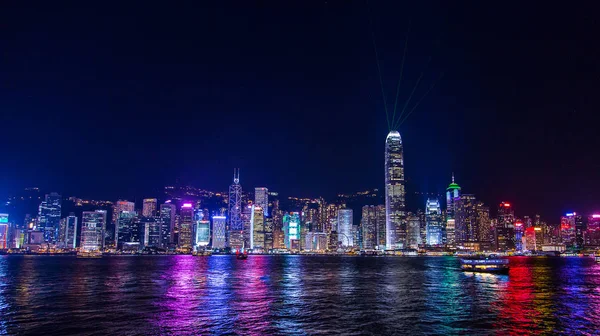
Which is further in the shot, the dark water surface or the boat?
the boat

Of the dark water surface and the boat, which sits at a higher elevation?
the dark water surface

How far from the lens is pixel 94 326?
123 feet

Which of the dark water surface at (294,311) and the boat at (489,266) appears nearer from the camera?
the dark water surface at (294,311)

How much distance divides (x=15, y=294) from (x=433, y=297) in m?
52.6

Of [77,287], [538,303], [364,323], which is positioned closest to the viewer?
[364,323]

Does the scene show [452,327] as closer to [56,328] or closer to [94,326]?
[94,326]

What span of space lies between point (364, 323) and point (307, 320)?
4.98m

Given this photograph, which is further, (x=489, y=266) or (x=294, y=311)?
(x=489, y=266)

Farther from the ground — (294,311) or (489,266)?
(294,311)

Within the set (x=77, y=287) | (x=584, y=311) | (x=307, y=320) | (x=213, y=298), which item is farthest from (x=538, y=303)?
(x=77, y=287)

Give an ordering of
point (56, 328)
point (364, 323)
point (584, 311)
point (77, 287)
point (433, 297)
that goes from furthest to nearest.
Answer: point (77, 287)
point (433, 297)
point (584, 311)
point (364, 323)
point (56, 328)

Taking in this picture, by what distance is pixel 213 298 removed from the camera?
55.8 m

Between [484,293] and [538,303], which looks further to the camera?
[484,293]

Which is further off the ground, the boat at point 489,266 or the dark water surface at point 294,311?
the dark water surface at point 294,311
